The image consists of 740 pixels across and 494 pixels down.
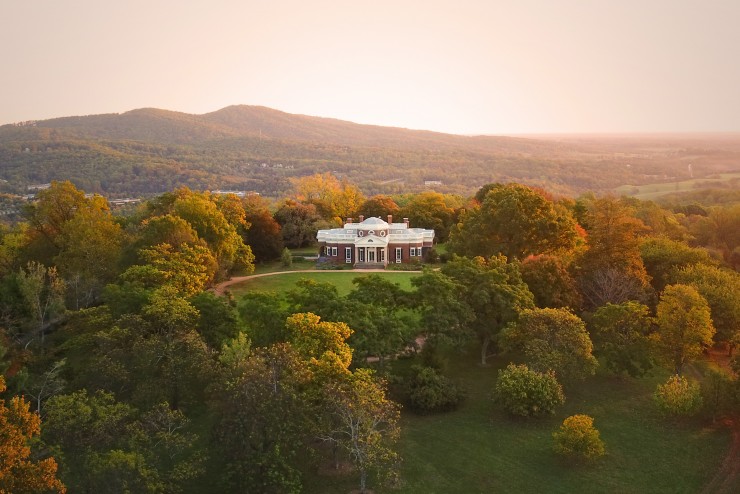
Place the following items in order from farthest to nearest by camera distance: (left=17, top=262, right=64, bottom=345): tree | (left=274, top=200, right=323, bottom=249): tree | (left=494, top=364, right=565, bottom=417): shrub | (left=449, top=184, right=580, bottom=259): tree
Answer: (left=274, top=200, right=323, bottom=249): tree, (left=449, top=184, right=580, bottom=259): tree, (left=17, top=262, right=64, bottom=345): tree, (left=494, top=364, right=565, bottom=417): shrub

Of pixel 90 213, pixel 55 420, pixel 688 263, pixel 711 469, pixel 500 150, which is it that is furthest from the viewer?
pixel 500 150

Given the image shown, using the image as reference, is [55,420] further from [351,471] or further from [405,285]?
[405,285]

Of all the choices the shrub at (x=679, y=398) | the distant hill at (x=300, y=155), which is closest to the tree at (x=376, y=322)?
the shrub at (x=679, y=398)

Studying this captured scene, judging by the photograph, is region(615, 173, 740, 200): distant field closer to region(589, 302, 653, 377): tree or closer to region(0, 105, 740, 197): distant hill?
region(0, 105, 740, 197): distant hill

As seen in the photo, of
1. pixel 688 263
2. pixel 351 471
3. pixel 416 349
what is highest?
pixel 688 263

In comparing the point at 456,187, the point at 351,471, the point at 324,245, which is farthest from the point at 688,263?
the point at 456,187

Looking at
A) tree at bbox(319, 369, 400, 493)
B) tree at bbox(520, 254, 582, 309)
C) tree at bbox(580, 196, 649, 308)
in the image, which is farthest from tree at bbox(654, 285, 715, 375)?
tree at bbox(319, 369, 400, 493)

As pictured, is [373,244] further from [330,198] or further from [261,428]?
[261,428]
